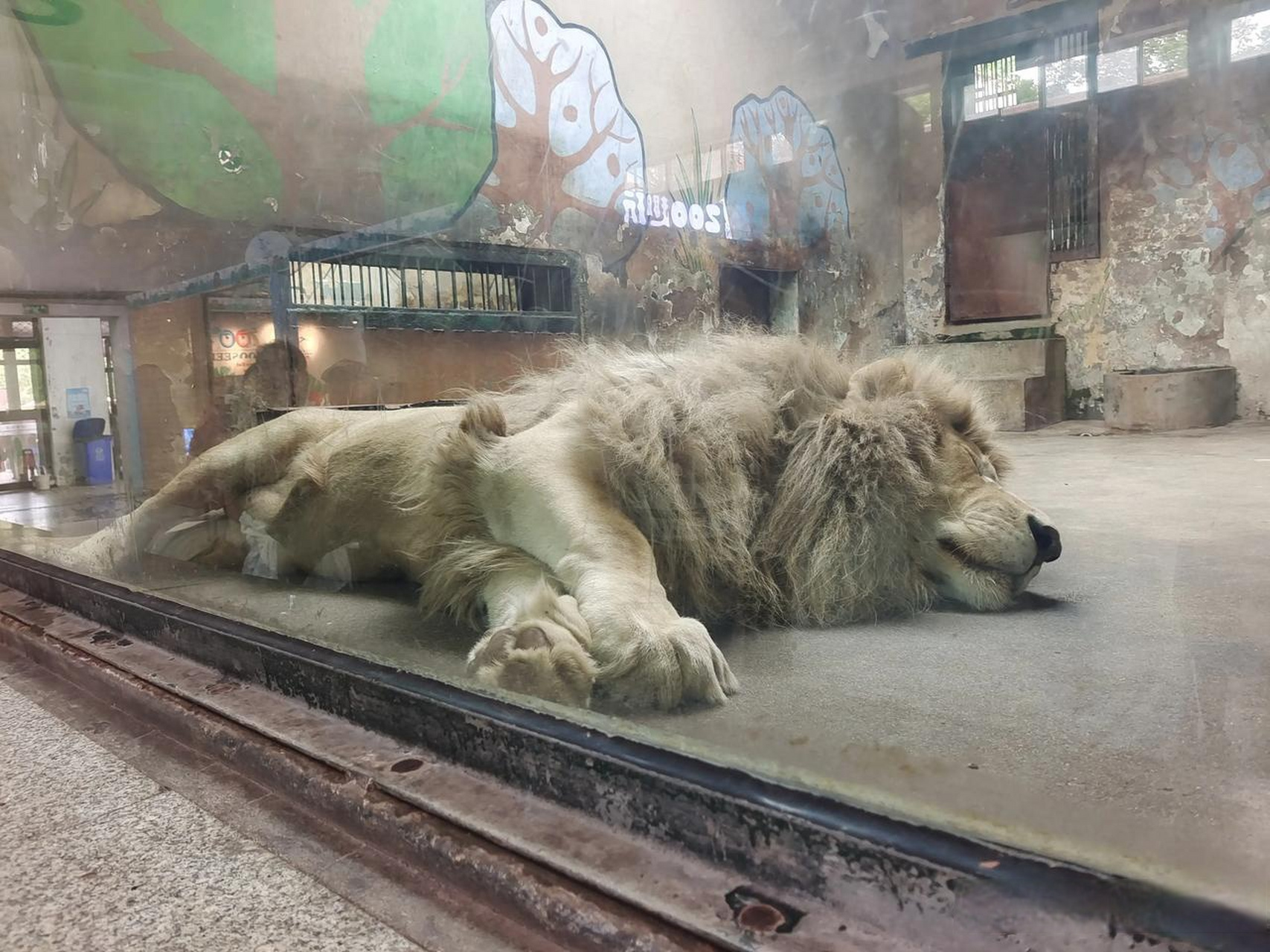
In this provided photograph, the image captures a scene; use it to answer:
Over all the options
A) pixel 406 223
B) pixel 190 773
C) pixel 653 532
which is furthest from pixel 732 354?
pixel 190 773

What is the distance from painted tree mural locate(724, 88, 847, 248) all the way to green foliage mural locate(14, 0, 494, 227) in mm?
398

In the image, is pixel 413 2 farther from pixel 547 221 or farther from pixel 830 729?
pixel 830 729

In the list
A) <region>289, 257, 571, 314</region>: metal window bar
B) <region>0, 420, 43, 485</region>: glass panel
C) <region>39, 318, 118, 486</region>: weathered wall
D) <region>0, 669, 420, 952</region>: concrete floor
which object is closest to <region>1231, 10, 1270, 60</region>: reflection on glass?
<region>289, 257, 571, 314</region>: metal window bar

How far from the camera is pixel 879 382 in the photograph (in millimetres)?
1516

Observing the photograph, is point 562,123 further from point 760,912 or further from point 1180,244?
point 760,912

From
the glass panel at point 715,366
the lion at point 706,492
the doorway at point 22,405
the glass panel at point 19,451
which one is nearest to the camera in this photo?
the glass panel at point 715,366

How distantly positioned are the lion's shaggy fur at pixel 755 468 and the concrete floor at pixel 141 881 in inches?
23.1

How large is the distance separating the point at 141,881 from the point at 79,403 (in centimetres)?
132

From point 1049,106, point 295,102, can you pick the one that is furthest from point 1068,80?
point 295,102

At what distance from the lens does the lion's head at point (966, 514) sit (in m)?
1.49

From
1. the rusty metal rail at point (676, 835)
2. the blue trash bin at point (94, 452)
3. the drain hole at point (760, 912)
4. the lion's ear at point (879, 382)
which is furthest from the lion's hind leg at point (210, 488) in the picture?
the drain hole at point (760, 912)

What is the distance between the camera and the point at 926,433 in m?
1.58

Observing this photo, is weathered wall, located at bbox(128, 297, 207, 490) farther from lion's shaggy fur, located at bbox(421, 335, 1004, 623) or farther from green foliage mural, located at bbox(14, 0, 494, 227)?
lion's shaggy fur, located at bbox(421, 335, 1004, 623)

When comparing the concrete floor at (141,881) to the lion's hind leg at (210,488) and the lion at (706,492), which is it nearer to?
the lion at (706,492)
